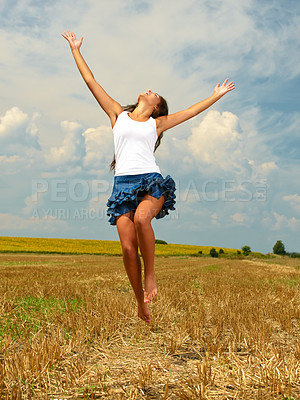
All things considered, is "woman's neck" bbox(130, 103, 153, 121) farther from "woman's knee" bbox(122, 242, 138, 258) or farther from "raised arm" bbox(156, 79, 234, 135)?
"woman's knee" bbox(122, 242, 138, 258)

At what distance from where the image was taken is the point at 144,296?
13.8ft

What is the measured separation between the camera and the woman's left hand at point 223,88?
5125 millimetres

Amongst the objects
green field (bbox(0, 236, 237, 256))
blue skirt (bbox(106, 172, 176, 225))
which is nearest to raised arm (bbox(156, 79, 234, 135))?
blue skirt (bbox(106, 172, 176, 225))

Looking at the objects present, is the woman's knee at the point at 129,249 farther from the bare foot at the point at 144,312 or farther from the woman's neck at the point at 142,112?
the woman's neck at the point at 142,112

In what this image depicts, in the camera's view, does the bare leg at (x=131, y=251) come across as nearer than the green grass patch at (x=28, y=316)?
Yes

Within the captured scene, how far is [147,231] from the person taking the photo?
404cm

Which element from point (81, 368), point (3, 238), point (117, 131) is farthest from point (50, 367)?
point (3, 238)

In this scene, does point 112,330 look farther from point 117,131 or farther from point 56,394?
point 117,131

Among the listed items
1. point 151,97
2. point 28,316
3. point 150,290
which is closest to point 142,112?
point 151,97

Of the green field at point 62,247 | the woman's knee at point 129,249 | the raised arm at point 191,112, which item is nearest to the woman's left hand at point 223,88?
the raised arm at point 191,112

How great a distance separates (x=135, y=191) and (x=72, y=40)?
2.22 m

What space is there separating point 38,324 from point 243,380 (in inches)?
117

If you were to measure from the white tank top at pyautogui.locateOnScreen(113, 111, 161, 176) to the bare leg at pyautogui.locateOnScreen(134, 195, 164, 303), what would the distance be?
36cm

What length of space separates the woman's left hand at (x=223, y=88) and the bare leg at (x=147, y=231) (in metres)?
1.85
